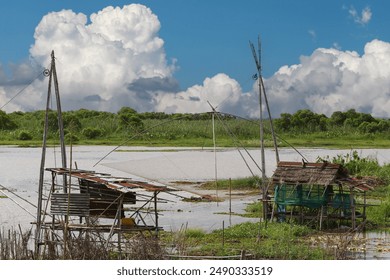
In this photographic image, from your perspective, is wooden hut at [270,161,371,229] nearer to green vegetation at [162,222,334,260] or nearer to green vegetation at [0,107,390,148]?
green vegetation at [162,222,334,260]

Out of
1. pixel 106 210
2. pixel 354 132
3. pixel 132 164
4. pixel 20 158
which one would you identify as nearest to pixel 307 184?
pixel 106 210

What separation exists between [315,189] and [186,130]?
20.3m

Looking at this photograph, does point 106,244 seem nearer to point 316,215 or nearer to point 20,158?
point 316,215

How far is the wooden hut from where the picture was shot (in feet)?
37.8

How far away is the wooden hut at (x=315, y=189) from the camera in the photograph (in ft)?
37.8

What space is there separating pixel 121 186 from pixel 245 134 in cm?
2142

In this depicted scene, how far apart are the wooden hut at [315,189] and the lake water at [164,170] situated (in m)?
0.79

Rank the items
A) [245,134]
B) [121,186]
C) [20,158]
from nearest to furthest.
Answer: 1. [121,186]
2. [20,158]
3. [245,134]

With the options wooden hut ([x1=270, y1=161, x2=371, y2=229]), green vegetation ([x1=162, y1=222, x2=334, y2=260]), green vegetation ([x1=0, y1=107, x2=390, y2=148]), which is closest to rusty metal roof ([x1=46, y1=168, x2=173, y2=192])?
green vegetation ([x1=162, y1=222, x2=334, y2=260])

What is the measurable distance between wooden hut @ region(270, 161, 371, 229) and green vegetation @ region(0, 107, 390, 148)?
1696cm

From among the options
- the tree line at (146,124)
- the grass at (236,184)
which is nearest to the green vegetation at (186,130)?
the tree line at (146,124)

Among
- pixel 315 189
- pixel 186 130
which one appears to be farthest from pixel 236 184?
pixel 186 130

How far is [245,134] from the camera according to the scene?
99.1ft
